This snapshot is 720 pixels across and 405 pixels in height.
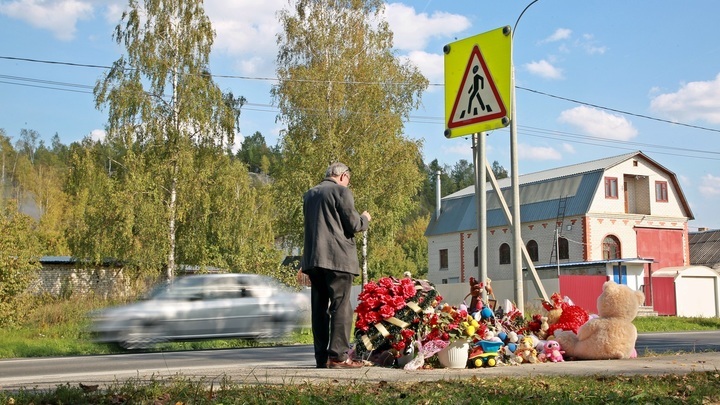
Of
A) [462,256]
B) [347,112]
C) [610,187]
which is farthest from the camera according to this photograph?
[462,256]

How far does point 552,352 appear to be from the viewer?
8883 millimetres

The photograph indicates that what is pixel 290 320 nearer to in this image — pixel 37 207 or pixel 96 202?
pixel 96 202

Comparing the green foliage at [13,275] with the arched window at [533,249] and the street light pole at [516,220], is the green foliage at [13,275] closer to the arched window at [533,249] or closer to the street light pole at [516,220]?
the street light pole at [516,220]

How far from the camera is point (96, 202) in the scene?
3703cm

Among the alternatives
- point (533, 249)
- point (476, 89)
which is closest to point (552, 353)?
point (476, 89)

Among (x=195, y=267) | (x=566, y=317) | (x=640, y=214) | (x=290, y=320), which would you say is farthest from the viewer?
(x=640, y=214)

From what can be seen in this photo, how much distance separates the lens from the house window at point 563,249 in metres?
52.2

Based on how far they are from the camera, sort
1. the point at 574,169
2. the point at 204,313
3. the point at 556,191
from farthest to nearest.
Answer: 1. the point at 574,169
2. the point at 556,191
3. the point at 204,313

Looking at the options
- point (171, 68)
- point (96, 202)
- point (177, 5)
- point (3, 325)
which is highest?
point (177, 5)

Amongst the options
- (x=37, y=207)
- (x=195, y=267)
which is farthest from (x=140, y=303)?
(x=37, y=207)

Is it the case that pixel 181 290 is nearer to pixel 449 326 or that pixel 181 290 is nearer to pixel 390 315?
pixel 390 315

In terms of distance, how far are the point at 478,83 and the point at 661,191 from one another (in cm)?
4933

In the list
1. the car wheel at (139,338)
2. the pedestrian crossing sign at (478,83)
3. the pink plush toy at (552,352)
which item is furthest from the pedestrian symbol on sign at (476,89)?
the car wheel at (139,338)

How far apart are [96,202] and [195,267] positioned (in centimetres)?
609
